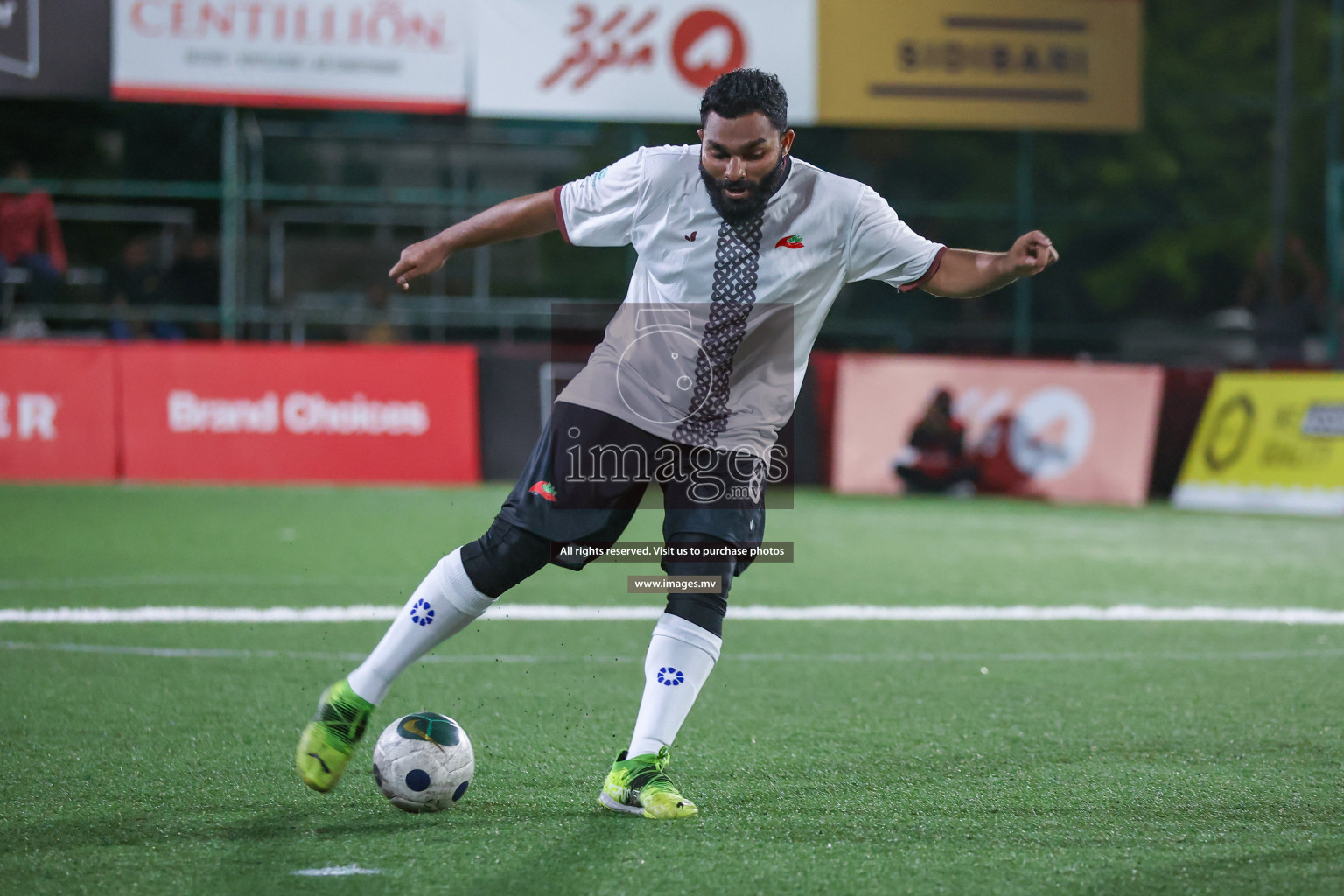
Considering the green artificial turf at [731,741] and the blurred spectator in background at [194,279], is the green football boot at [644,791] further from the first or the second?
the blurred spectator in background at [194,279]

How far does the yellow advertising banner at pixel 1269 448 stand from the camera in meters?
13.4

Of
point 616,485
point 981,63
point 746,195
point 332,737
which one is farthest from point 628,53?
point 332,737

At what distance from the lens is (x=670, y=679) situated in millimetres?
3996

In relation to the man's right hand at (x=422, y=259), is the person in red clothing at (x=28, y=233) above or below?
above

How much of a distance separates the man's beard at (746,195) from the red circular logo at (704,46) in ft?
45.1

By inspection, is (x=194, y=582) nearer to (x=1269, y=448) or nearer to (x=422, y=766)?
(x=422, y=766)

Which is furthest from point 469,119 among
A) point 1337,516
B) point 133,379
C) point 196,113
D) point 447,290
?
point 1337,516

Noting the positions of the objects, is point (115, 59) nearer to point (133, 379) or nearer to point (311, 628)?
point (133, 379)

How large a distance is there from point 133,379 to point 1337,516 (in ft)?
36.9

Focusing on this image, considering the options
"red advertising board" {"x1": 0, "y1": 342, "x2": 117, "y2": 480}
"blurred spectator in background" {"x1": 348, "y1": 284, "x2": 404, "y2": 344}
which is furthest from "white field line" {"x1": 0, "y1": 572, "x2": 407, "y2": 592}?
"blurred spectator in background" {"x1": 348, "y1": 284, "x2": 404, "y2": 344}

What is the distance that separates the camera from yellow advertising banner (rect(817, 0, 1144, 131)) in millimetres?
17547

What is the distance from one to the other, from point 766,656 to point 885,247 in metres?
2.61

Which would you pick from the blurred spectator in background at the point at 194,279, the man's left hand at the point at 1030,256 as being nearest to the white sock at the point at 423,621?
the man's left hand at the point at 1030,256

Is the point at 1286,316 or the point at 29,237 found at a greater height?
the point at 29,237
